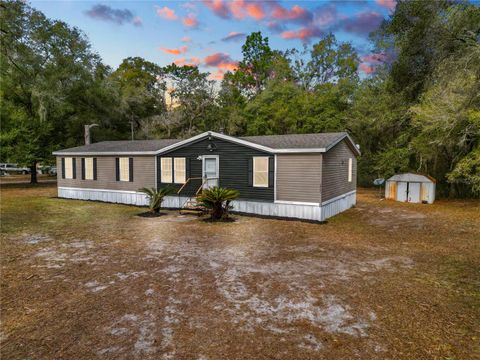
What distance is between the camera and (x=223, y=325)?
4574mm

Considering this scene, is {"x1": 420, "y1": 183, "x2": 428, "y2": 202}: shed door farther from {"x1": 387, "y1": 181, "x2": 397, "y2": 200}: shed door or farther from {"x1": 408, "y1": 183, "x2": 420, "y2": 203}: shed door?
{"x1": 387, "y1": 181, "x2": 397, "y2": 200}: shed door

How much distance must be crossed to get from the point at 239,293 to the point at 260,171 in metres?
8.21

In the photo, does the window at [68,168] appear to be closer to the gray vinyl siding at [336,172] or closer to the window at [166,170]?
the window at [166,170]

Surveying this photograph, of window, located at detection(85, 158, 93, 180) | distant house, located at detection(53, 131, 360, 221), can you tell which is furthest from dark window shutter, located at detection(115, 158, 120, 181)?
window, located at detection(85, 158, 93, 180)

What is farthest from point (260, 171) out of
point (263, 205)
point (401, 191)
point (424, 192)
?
point (424, 192)

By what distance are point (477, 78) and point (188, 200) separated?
43.6ft

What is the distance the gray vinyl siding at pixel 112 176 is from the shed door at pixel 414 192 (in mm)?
14145

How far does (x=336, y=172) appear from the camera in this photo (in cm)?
1387

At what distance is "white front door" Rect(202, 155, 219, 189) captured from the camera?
14.6 metres

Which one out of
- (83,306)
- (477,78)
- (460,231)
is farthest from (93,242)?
(477,78)

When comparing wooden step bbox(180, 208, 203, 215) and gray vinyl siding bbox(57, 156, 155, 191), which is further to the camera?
gray vinyl siding bbox(57, 156, 155, 191)

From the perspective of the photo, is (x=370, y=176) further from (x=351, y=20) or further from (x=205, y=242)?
(x=205, y=242)

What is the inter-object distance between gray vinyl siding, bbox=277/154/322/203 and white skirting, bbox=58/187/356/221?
0.38m

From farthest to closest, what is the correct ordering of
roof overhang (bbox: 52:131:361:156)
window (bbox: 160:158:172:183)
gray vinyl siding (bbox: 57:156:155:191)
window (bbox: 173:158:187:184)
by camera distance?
gray vinyl siding (bbox: 57:156:155:191) → window (bbox: 160:158:172:183) → window (bbox: 173:158:187:184) → roof overhang (bbox: 52:131:361:156)
